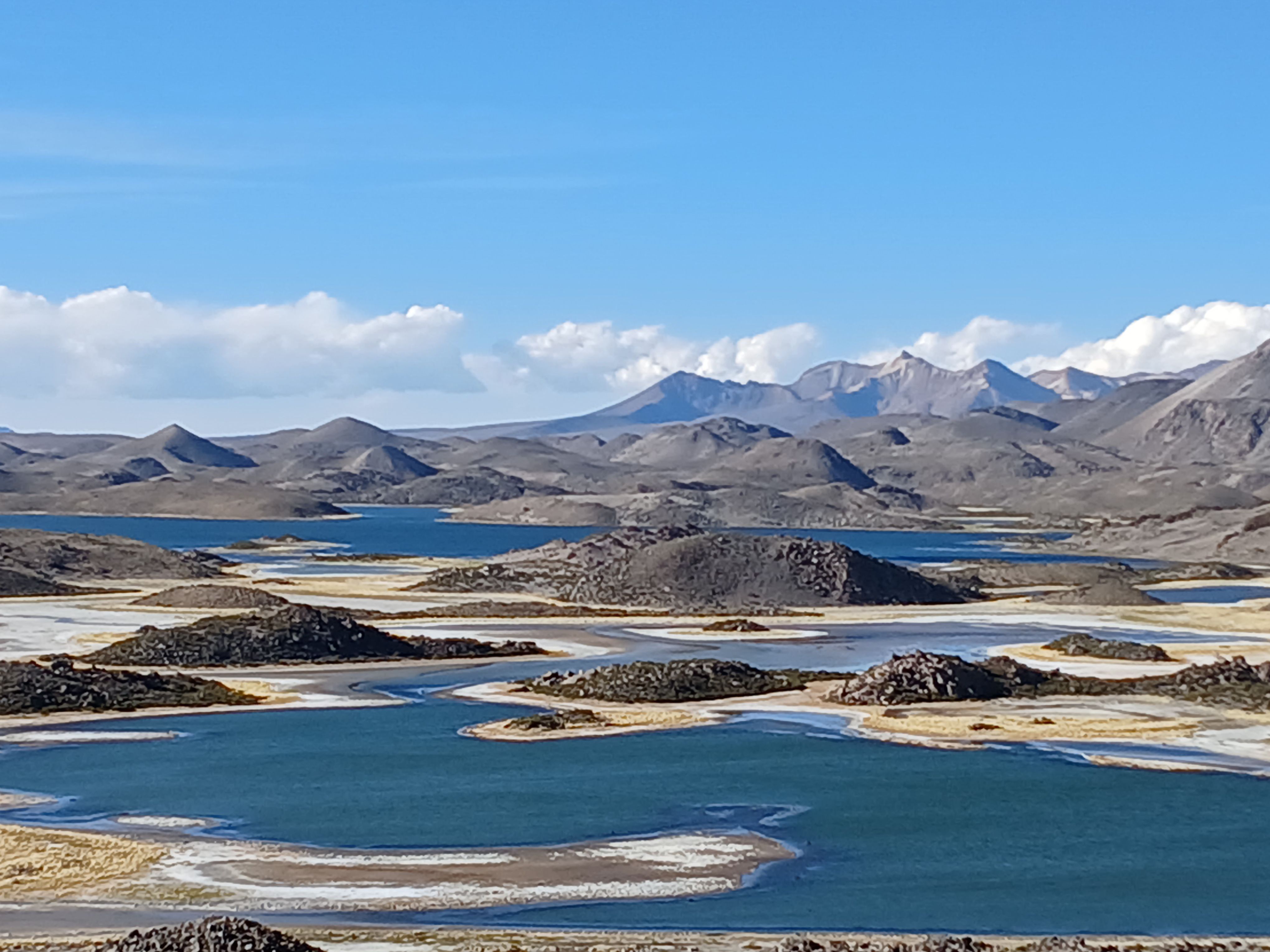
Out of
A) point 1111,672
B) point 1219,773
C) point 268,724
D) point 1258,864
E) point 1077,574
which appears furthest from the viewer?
point 1077,574

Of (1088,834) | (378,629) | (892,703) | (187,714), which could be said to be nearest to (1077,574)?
(378,629)

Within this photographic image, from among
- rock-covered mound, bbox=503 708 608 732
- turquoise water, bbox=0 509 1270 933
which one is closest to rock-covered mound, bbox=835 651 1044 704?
turquoise water, bbox=0 509 1270 933

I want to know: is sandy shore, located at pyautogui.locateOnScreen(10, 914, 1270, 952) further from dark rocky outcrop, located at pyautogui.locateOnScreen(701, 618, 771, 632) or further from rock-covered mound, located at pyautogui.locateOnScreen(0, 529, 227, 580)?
rock-covered mound, located at pyautogui.locateOnScreen(0, 529, 227, 580)

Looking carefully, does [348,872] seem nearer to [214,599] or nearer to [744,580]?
[214,599]

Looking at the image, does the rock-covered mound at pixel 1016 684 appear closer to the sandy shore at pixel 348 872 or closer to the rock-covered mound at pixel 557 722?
the rock-covered mound at pixel 557 722

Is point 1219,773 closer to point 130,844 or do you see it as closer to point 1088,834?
point 1088,834

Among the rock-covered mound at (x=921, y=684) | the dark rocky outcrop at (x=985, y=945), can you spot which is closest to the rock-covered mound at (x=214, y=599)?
the rock-covered mound at (x=921, y=684)
